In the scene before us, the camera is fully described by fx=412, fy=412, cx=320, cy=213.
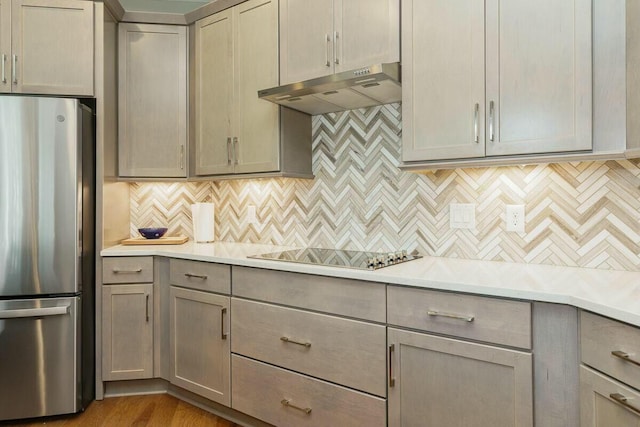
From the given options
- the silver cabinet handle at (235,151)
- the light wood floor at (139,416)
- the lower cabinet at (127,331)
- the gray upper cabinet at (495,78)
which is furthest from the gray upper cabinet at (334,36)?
the light wood floor at (139,416)

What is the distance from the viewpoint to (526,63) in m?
1.66

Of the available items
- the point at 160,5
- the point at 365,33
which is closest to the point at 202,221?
the point at 365,33

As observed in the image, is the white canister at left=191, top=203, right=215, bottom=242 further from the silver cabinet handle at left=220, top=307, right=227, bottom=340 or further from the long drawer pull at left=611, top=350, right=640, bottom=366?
the long drawer pull at left=611, top=350, right=640, bottom=366

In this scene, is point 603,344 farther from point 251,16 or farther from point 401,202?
point 251,16

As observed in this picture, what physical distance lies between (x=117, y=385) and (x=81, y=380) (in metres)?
0.27

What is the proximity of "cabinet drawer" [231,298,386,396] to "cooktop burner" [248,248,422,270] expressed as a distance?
0.24 metres

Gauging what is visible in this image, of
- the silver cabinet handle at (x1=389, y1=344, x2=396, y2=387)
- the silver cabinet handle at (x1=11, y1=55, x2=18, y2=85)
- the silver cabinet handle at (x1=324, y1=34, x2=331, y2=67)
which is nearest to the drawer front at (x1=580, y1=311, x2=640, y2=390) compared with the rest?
the silver cabinet handle at (x1=389, y1=344, x2=396, y2=387)

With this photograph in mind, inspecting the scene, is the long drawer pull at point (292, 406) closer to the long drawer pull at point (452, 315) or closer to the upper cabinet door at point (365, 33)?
the long drawer pull at point (452, 315)

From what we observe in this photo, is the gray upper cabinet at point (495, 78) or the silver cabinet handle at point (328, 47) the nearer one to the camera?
the gray upper cabinet at point (495, 78)

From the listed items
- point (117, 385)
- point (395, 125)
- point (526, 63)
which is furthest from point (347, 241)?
point (117, 385)

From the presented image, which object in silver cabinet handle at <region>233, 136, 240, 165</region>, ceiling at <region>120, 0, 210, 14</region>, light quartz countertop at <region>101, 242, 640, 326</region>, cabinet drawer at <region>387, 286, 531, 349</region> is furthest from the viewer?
ceiling at <region>120, 0, 210, 14</region>

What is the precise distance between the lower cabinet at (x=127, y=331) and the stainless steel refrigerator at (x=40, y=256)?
0.17 m

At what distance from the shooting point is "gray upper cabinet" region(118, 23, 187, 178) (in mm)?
2809

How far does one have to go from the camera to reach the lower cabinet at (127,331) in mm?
2523
